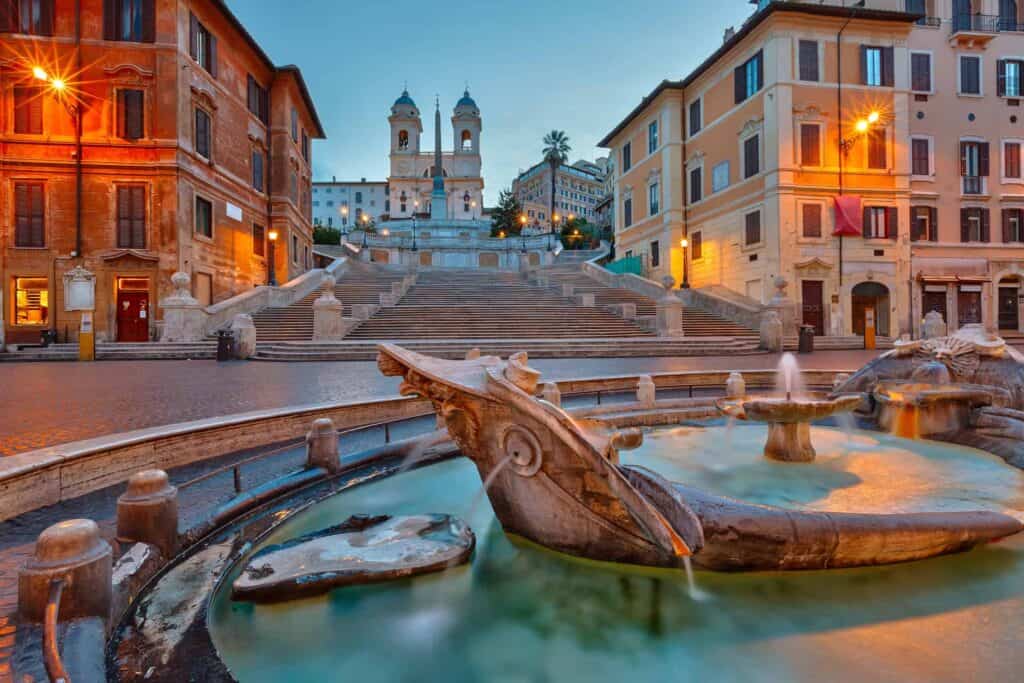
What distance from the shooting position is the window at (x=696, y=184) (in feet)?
105

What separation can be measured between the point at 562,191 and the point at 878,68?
92.5 metres

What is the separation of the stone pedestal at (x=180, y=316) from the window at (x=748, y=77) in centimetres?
2767

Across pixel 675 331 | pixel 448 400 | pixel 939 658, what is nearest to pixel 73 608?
pixel 448 400

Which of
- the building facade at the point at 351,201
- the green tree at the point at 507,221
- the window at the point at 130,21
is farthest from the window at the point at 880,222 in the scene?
the building facade at the point at 351,201

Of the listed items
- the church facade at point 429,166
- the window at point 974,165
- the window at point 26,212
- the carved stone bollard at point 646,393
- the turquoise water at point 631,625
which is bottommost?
the turquoise water at point 631,625

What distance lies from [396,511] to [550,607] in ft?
6.13

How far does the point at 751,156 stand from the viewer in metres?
27.8

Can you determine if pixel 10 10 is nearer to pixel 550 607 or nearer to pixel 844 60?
pixel 550 607

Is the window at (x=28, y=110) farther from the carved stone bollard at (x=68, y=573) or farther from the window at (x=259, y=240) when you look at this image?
the carved stone bollard at (x=68, y=573)

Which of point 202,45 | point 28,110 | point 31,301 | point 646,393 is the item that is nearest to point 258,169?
point 202,45

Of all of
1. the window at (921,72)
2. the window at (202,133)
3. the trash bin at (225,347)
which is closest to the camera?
the trash bin at (225,347)

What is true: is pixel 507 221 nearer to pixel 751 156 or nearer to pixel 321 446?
pixel 751 156

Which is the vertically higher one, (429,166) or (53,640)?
(429,166)

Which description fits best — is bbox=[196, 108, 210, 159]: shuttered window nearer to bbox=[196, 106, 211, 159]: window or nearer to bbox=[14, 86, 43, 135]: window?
bbox=[196, 106, 211, 159]: window
